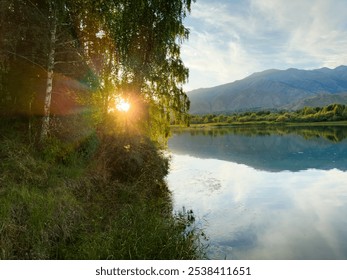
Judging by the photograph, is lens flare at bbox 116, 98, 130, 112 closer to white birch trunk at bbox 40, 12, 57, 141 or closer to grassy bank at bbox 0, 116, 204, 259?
grassy bank at bbox 0, 116, 204, 259

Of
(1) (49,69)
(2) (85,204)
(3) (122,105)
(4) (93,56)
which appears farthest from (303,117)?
(2) (85,204)

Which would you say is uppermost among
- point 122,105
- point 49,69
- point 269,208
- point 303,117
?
point 303,117

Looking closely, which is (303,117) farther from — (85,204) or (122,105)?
(85,204)

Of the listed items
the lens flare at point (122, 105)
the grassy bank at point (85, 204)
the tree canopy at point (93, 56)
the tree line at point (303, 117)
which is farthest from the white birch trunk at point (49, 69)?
the tree line at point (303, 117)

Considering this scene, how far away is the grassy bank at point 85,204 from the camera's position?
771cm

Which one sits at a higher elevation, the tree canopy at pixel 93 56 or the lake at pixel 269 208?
the tree canopy at pixel 93 56

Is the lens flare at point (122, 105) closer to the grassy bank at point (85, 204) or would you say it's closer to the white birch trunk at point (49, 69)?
the grassy bank at point (85, 204)

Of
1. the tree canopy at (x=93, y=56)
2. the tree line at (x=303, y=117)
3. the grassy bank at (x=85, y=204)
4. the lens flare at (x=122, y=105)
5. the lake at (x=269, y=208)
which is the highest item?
the tree line at (x=303, y=117)

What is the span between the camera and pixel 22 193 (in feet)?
29.0

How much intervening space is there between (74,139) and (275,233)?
9710 mm

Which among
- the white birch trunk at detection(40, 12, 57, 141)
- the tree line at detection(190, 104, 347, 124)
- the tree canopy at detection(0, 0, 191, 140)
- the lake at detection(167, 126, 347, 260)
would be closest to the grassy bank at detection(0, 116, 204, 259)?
the white birch trunk at detection(40, 12, 57, 141)

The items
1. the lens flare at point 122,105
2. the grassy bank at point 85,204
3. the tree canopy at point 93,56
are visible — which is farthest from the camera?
the lens flare at point 122,105

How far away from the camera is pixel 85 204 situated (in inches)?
421

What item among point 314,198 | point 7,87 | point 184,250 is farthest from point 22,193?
point 314,198
